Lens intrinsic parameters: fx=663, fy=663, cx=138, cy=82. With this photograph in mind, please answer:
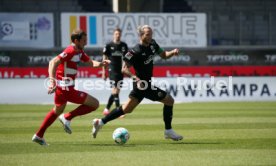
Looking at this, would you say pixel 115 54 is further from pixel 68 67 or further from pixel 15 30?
pixel 15 30

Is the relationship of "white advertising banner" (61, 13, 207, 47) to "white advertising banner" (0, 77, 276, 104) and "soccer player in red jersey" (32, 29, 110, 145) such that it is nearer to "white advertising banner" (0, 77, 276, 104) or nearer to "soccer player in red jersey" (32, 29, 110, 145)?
"white advertising banner" (0, 77, 276, 104)

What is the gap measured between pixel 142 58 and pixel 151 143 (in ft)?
5.52

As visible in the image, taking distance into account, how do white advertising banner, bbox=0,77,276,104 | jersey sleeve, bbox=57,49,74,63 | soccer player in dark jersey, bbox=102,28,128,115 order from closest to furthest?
jersey sleeve, bbox=57,49,74,63 → soccer player in dark jersey, bbox=102,28,128,115 → white advertising banner, bbox=0,77,276,104

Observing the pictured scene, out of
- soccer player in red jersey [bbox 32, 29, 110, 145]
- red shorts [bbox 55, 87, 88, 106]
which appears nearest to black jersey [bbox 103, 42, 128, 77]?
soccer player in red jersey [bbox 32, 29, 110, 145]

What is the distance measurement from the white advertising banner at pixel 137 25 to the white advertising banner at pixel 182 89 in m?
2.41

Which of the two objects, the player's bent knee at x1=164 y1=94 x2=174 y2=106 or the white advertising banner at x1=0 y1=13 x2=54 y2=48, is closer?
the player's bent knee at x1=164 y1=94 x2=174 y2=106

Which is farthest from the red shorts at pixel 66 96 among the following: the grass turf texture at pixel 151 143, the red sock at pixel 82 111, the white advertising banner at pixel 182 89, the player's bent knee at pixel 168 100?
the white advertising banner at pixel 182 89

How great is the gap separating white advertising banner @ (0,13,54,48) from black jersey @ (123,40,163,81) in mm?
15310

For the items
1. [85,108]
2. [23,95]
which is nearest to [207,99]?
[23,95]

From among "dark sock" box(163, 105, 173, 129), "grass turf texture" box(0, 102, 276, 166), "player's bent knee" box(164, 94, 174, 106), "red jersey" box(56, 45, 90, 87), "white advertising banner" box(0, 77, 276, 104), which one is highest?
"red jersey" box(56, 45, 90, 87)

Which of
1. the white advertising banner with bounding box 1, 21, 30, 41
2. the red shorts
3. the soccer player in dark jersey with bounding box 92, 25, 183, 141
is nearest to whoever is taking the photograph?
the red shorts

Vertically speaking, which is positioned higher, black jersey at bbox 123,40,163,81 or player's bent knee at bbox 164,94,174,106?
black jersey at bbox 123,40,163,81

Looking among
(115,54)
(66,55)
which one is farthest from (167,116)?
(115,54)

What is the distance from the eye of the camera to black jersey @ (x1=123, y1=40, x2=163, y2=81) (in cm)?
1252
